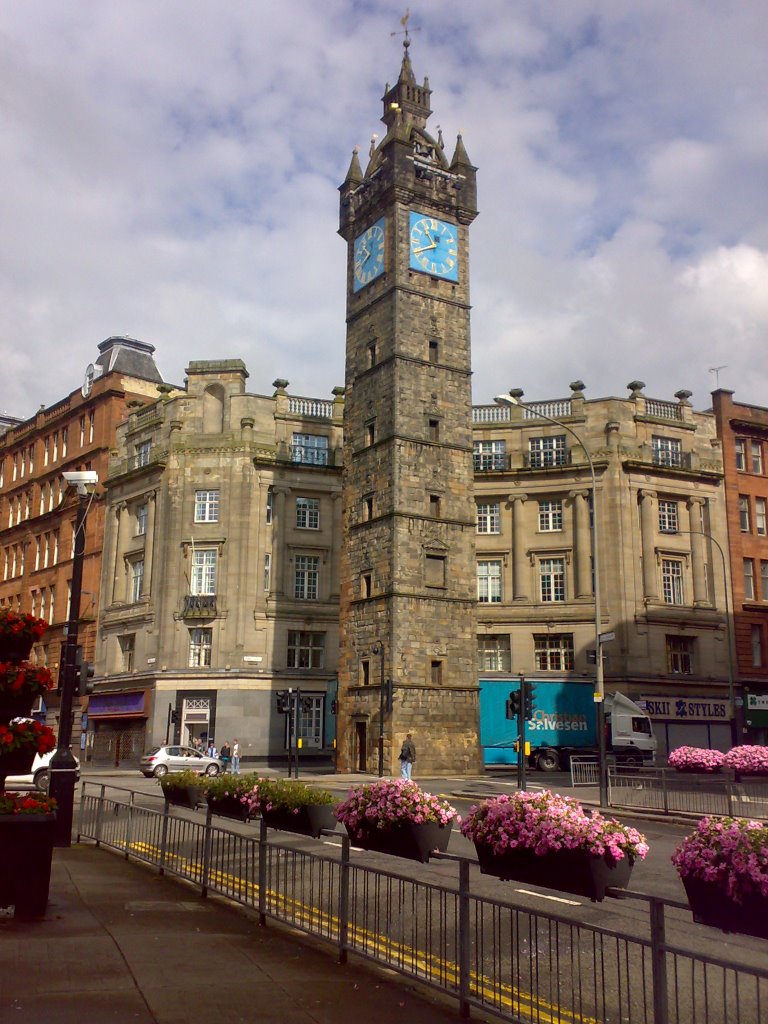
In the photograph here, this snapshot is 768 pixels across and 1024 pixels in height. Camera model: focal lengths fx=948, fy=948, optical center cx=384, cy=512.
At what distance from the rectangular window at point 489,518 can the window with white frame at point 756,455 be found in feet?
51.7

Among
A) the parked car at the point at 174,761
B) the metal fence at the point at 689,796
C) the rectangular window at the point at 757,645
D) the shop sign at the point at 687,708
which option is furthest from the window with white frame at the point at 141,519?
the metal fence at the point at 689,796

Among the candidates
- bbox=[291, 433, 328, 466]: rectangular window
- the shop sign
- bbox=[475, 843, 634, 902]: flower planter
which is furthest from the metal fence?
bbox=[291, 433, 328, 466]: rectangular window

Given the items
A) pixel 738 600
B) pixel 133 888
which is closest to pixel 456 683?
pixel 738 600

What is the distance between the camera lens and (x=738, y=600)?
54.6 meters

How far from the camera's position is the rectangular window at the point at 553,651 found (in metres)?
52.3

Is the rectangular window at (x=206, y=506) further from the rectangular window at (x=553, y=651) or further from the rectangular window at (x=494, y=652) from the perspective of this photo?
the rectangular window at (x=553, y=651)

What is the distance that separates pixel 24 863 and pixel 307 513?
45.7 m

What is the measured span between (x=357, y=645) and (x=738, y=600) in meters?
24.6

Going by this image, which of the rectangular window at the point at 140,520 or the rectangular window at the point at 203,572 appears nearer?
the rectangular window at the point at 203,572

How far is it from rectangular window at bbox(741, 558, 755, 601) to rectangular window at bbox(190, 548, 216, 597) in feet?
100

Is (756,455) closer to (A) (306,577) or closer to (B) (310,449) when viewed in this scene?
(B) (310,449)

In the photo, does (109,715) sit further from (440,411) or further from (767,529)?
(767,529)

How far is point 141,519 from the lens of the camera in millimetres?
55750

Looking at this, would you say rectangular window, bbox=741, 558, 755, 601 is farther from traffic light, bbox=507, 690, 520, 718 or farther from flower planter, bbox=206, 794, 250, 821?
flower planter, bbox=206, 794, 250, 821
